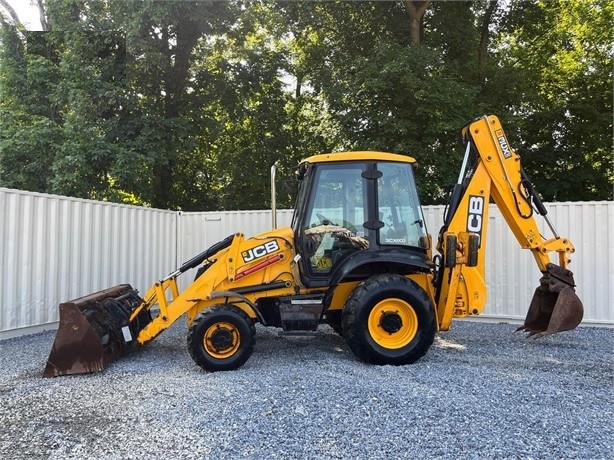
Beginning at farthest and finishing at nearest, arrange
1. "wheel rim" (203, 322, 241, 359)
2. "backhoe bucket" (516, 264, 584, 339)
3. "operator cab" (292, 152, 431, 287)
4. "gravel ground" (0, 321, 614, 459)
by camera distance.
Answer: "backhoe bucket" (516, 264, 584, 339) < "operator cab" (292, 152, 431, 287) < "wheel rim" (203, 322, 241, 359) < "gravel ground" (0, 321, 614, 459)

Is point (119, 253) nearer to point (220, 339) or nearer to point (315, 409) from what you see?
point (220, 339)

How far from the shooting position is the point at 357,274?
16.7ft

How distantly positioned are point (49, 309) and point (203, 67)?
8806 mm

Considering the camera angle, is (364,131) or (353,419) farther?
(364,131)

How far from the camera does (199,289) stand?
5070mm

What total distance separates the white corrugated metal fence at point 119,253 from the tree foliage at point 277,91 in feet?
10.1

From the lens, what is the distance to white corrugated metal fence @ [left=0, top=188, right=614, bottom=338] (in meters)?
6.14

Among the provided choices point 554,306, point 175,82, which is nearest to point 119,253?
point 554,306

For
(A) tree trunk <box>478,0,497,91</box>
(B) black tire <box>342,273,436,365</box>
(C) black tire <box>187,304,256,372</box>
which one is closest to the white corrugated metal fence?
(C) black tire <box>187,304,256,372</box>

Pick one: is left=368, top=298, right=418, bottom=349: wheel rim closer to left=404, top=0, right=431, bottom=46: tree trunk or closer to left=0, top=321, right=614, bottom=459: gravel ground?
left=0, top=321, right=614, bottom=459: gravel ground

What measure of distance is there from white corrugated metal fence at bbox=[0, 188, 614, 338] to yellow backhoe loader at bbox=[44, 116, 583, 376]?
153 centimetres

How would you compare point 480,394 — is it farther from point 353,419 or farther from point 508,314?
point 508,314

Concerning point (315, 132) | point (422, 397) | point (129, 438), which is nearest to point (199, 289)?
point (129, 438)

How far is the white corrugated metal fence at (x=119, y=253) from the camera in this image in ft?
20.2
